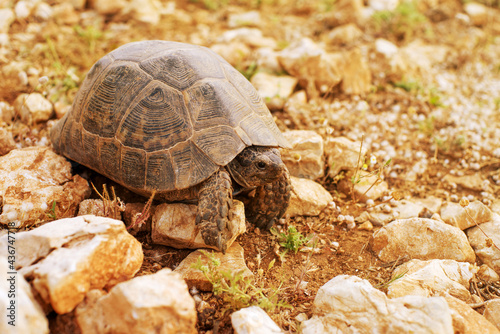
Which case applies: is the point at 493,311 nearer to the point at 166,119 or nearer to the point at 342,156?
the point at 342,156

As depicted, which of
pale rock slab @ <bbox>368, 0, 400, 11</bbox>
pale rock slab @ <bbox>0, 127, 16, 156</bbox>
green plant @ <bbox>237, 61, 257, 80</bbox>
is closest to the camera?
pale rock slab @ <bbox>0, 127, 16, 156</bbox>

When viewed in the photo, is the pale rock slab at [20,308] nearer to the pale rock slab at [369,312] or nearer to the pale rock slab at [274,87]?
the pale rock slab at [369,312]

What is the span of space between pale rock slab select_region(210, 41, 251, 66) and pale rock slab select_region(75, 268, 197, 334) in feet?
13.6

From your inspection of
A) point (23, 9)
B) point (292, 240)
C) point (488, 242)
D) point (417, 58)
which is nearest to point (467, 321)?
point (488, 242)

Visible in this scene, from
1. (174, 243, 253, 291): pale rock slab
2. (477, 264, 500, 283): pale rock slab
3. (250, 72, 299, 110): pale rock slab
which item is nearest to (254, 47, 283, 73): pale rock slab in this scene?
(250, 72, 299, 110): pale rock slab

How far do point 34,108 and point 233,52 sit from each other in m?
2.80

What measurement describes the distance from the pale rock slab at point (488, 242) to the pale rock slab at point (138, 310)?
7.86 ft

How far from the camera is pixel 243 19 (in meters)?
6.95

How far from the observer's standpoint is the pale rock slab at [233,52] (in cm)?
550

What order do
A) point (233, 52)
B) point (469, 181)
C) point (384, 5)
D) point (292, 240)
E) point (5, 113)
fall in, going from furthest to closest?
point (384, 5) → point (233, 52) → point (5, 113) → point (469, 181) → point (292, 240)

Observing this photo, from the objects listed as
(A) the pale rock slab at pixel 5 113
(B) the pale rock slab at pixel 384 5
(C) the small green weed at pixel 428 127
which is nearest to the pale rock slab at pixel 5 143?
(A) the pale rock slab at pixel 5 113

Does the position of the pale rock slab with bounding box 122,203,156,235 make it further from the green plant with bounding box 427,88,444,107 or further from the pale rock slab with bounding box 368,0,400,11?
the pale rock slab with bounding box 368,0,400,11

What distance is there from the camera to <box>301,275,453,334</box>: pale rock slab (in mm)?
2006

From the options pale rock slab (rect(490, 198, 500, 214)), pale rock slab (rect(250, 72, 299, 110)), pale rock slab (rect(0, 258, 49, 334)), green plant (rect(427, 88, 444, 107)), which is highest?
green plant (rect(427, 88, 444, 107))
